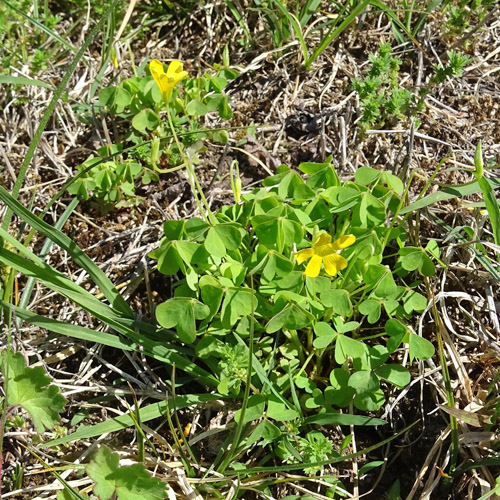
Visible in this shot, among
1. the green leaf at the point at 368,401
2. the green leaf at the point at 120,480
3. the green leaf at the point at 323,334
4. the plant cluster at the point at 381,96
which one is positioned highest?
the plant cluster at the point at 381,96

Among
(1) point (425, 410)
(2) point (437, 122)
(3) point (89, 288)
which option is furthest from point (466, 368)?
(3) point (89, 288)

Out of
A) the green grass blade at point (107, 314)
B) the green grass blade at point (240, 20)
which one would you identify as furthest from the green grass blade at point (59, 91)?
the green grass blade at point (240, 20)

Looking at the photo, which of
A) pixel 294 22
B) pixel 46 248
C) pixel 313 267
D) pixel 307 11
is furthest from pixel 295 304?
pixel 307 11

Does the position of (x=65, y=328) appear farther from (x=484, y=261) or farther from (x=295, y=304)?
(x=484, y=261)

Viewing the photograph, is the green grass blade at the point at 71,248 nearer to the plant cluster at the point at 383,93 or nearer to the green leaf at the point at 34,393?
the green leaf at the point at 34,393

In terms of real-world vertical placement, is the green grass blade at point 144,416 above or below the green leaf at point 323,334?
below
